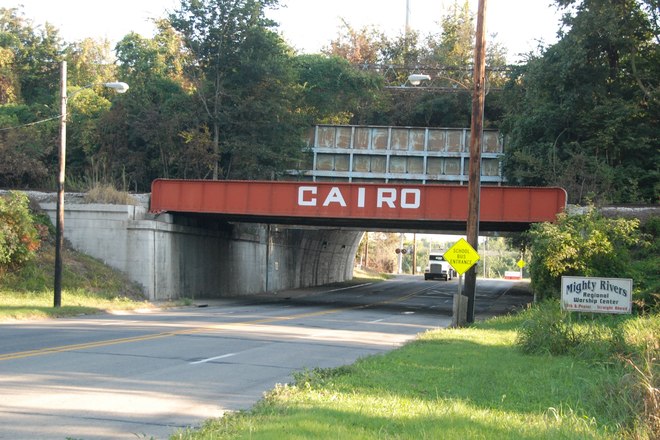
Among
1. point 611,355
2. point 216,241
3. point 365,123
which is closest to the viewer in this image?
point 611,355

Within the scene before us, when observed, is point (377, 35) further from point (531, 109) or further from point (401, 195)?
point (401, 195)

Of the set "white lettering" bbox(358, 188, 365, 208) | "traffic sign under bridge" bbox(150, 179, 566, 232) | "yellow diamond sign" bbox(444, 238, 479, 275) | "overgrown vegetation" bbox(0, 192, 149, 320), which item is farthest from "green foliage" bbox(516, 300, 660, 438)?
"white lettering" bbox(358, 188, 365, 208)

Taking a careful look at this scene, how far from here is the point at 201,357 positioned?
602 inches

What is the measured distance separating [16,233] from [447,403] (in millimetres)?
24985

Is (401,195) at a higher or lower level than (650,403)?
higher

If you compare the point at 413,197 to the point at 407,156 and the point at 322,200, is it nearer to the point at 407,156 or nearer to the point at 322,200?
the point at 322,200

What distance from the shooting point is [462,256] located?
24.5m

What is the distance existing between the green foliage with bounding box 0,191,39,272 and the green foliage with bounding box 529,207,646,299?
19.7m

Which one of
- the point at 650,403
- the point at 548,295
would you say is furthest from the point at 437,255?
the point at 650,403

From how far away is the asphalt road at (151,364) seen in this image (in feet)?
30.5

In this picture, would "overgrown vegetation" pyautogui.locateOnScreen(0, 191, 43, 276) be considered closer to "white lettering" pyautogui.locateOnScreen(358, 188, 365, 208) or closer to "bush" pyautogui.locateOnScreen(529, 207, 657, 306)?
"white lettering" pyautogui.locateOnScreen(358, 188, 365, 208)

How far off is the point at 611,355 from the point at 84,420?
8888mm

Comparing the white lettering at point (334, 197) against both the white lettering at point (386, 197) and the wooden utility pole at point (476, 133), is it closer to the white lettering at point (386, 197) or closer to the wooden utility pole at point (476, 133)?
the white lettering at point (386, 197)

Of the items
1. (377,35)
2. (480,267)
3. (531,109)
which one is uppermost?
(377,35)
